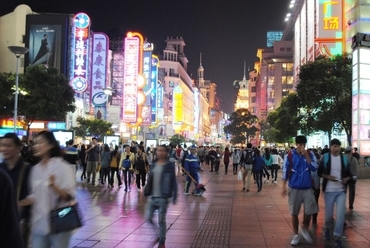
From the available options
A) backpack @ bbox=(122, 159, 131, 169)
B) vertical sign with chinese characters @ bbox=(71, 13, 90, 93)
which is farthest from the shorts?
vertical sign with chinese characters @ bbox=(71, 13, 90, 93)

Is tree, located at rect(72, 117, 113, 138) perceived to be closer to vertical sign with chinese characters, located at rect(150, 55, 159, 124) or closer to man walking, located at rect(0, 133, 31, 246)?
vertical sign with chinese characters, located at rect(150, 55, 159, 124)

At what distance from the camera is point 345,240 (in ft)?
26.0

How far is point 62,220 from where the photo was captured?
420 centimetres

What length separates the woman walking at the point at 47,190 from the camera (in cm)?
420

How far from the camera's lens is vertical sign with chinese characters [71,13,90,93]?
139 feet

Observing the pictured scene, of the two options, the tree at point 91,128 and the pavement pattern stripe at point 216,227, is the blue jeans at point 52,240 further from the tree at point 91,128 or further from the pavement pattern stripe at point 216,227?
the tree at point 91,128

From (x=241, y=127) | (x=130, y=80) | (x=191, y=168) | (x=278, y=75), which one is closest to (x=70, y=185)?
(x=191, y=168)

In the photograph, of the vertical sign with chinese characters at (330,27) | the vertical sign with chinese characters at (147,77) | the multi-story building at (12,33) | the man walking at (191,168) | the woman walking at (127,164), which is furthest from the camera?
the vertical sign with chinese characters at (147,77)

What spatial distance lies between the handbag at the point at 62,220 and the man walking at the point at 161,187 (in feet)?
9.20

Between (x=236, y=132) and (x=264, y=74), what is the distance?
29.0 m

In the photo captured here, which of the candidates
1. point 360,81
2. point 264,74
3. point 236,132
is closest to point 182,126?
point 236,132

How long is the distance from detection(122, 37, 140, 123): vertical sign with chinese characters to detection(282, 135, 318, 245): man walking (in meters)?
37.9

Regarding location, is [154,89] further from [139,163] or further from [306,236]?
[306,236]

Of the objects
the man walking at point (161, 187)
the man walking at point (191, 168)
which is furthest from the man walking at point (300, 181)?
the man walking at point (191, 168)
